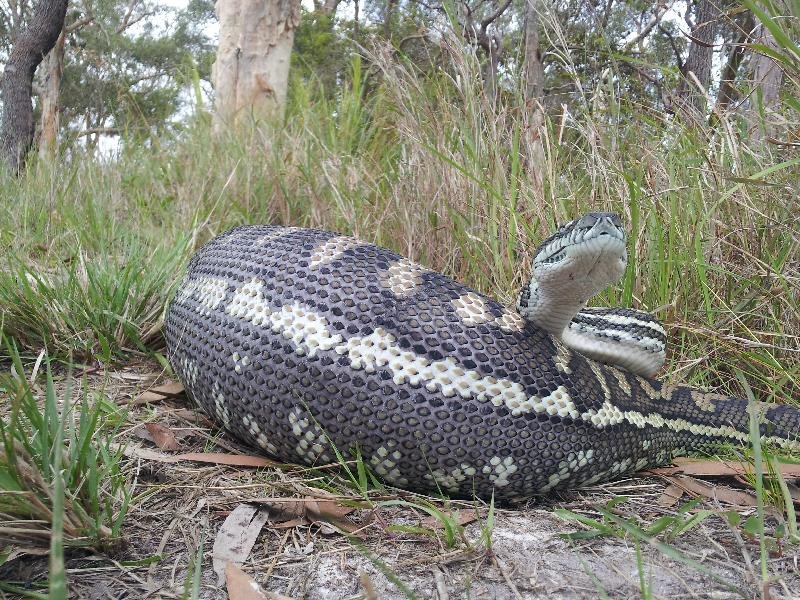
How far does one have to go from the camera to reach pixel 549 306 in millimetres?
3098

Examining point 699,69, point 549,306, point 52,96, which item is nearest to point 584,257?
point 549,306

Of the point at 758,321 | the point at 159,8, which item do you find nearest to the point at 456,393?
the point at 758,321

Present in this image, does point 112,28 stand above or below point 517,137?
above

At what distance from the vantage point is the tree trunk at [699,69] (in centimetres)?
445

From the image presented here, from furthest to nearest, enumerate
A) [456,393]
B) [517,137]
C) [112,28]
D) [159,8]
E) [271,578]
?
[159,8]
[112,28]
[517,137]
[456,393]
[271,578]

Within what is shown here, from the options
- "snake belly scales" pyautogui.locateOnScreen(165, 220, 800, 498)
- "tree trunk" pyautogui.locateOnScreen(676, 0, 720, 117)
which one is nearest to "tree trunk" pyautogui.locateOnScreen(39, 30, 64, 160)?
"tree trunk" pyautogui.locateOnScreen(676, 0, 720, 117)

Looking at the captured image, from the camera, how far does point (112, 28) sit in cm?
1859

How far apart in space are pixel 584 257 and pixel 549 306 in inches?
15.5

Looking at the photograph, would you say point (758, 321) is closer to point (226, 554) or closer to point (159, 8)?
point (226, 554)

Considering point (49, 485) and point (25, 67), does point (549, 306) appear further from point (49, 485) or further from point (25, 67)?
point (25, 67)

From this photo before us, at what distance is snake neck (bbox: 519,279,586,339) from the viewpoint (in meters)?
3.03

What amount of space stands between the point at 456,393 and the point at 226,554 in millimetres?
1016

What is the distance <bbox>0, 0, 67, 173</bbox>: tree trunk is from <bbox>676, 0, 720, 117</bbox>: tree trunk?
32.2 ft

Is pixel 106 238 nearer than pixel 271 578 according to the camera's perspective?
No
